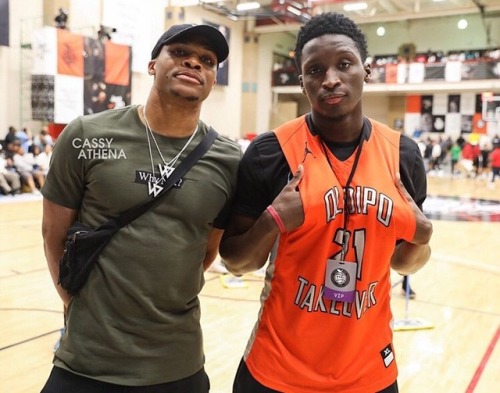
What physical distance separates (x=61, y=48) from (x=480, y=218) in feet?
37.4

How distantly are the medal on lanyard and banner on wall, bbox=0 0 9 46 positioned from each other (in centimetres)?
1535

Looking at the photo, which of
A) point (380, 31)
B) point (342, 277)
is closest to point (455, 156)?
point (380, 31)

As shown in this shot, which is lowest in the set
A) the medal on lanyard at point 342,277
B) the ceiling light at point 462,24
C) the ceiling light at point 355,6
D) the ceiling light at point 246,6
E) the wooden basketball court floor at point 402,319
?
the wooden basketball court floor at point 402,319

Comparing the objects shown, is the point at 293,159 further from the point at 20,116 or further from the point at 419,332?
the point at 20,116

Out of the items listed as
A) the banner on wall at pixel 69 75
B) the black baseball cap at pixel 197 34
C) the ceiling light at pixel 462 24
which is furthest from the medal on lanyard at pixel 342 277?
the ceiling light at pixel 462 24

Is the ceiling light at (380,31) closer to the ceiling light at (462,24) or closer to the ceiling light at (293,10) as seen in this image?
the ceiling light at (462,24)

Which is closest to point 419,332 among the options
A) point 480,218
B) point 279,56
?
point 480,218

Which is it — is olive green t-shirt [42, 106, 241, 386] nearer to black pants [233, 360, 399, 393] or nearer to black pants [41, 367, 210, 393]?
black pants [41, 367, 210, 393]

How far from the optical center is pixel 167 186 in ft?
5.45

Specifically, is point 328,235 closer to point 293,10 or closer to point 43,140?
point 43,140

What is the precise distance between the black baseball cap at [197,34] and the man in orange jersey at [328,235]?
0.29 meters

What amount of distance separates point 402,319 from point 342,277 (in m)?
3.70

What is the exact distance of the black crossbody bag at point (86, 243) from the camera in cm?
162

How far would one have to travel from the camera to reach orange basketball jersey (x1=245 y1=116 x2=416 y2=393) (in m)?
1.53
